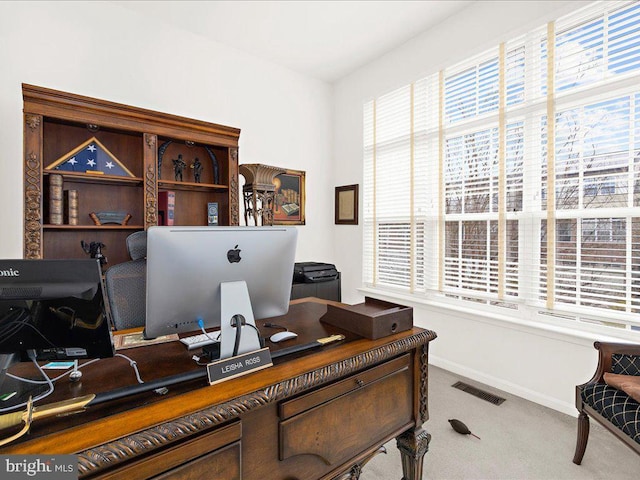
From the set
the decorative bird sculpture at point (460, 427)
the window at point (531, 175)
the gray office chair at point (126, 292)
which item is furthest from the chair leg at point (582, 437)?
the gray office chair at point (126, 292)

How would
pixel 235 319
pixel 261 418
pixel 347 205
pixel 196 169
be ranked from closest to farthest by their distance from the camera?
pixel 261 418
pixel 235 319
pixel 196 169
pixel 347 205

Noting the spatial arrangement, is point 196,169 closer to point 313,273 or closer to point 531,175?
point 313,273

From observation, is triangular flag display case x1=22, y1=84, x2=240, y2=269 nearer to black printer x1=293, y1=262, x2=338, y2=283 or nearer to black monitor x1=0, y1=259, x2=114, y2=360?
black printer x1=293, y1=262, x2=338, y2=283

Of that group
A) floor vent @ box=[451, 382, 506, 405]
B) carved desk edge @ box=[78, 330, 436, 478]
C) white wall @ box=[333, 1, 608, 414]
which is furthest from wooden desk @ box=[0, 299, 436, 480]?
white wall @ box=[333, 1, 608, 414]

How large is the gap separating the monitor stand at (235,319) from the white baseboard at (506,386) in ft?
8.23

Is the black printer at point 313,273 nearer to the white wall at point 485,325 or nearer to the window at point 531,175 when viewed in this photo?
the white wall at point 485,325

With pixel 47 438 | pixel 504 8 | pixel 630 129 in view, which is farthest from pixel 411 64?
pixel 47 438

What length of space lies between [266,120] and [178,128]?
1.23 metres

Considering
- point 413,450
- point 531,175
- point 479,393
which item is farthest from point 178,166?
point 479,393

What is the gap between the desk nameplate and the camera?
3.28 feet

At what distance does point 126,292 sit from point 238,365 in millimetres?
1192

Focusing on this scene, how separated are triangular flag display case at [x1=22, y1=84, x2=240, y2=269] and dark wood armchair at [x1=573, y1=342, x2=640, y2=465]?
2824 millimetres

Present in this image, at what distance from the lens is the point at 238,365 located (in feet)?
3.46

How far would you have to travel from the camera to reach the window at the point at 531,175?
2264 mm
